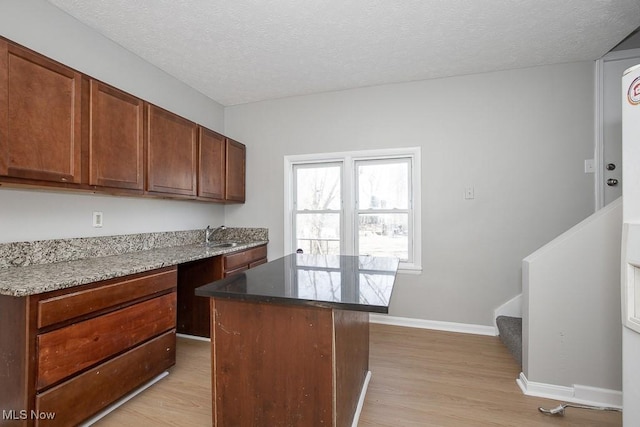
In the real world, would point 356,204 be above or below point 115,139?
below

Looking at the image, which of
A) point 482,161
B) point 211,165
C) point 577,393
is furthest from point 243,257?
point 577,393

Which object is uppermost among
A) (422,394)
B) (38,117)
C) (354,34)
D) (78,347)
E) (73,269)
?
(354,34)

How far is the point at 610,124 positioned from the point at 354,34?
2489 mm

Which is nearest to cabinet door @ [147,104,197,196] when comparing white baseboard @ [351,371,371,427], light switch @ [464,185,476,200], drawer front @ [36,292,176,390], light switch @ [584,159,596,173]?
drawer front @ [36,292,176,390]

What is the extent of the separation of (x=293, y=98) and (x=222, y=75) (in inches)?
35.2

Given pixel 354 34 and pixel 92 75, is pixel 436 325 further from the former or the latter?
pixel 92 75

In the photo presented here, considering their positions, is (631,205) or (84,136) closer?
(631,205)

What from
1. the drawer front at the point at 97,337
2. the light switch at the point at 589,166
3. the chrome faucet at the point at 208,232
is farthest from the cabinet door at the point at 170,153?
the light switch at the point at 589,166

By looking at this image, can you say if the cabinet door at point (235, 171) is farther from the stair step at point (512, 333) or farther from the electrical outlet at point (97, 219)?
the stair step at point (512, 333)

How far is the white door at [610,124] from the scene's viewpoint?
100 inches

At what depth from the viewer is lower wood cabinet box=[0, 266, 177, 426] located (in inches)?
52.2

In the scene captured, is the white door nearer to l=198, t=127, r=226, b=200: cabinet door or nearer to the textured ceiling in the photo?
the textured ceiling

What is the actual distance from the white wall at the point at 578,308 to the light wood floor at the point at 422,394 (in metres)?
0.22

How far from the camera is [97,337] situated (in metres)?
1.59
